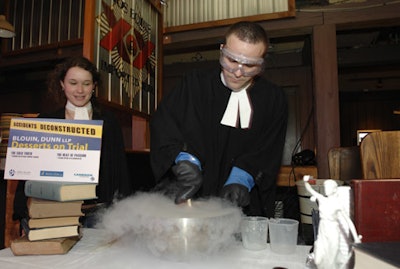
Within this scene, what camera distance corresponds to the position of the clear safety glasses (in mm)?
1250

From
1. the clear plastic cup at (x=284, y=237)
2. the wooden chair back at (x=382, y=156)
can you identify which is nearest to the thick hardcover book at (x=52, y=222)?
the clear plastic cup at (x=284, y=237)

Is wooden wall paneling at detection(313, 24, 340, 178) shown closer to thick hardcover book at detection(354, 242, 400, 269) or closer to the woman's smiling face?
the woman's smiling face

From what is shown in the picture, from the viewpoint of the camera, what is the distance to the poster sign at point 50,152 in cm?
97

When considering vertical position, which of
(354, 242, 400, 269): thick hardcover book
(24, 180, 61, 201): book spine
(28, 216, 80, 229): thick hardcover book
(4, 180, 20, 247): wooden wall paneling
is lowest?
(4, 180, 20, 247): wooden wall paneling

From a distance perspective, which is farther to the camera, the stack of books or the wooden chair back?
the wooden chair back

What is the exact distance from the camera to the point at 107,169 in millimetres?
1818

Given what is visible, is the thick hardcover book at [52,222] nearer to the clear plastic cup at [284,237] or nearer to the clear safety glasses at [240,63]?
the clear plastic cup at [284,237]

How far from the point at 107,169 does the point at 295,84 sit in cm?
293

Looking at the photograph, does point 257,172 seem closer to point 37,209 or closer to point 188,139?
point 188,139

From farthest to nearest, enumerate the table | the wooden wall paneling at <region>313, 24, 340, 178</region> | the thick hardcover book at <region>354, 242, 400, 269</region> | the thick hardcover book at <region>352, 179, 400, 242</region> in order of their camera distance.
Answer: the wooden wall paneling at <region>313, 24, 340, 178</region> < the table < the thick hardcover book at <region>352, 179, 400, 242</region> < the thick hardcover book at <region>354, 242, 400, 269</region>

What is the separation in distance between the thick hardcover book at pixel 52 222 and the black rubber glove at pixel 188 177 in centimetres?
34

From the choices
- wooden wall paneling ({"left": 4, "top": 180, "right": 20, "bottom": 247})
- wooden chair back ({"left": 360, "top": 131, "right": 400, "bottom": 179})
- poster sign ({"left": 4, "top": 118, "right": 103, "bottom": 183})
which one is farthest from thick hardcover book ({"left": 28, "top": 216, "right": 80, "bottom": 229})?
wooden wall paneling ({"left": 4, "top": 180, "right": 20, "bottom": 247})

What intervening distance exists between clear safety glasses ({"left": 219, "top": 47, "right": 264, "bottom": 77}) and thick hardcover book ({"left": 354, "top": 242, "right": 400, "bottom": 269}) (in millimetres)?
835

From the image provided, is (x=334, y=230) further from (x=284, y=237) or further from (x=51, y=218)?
(x=51, y=218)
